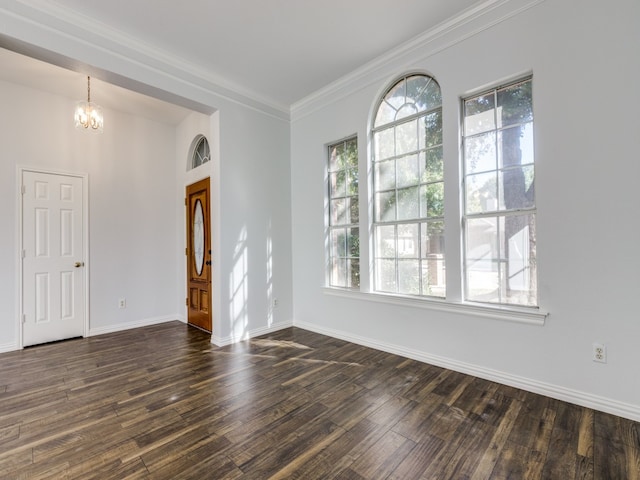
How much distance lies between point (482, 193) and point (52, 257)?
5049 mm

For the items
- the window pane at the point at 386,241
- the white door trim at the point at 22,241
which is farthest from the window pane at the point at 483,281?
the white door trim at the point at 22,241

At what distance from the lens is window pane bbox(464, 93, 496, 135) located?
8.95ft

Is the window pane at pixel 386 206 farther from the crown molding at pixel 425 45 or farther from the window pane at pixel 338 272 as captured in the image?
the crown molding at pixel 425 45

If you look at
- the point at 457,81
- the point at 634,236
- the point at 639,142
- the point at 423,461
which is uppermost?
the point at 457,81

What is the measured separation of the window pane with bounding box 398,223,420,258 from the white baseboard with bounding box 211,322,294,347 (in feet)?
6.62

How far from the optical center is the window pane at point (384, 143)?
3.44 m

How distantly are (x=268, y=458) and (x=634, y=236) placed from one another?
272 cm

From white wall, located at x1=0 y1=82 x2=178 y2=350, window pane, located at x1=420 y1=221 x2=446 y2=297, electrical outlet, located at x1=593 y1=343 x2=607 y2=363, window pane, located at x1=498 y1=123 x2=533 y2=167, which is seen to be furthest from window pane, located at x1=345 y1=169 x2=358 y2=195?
white wall, located at x1=0 y1=82 x2=178 y2=350

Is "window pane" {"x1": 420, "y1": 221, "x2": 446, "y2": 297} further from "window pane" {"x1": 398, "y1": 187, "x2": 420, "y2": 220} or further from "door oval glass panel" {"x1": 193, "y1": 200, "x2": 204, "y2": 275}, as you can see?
"door oval glass panel" {"x1": 193, "y1": 200, "x2": 204, "y2": 275}

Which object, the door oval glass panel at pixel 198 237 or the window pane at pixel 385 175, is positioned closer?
the window pane at pixel 385 175

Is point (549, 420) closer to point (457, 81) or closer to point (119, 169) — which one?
point (457, 81)

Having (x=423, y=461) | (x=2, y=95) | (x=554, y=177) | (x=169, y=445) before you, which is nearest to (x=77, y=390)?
(x=169, y=445)

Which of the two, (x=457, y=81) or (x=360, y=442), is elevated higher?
(x=457, y=81)

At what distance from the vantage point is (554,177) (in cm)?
233
